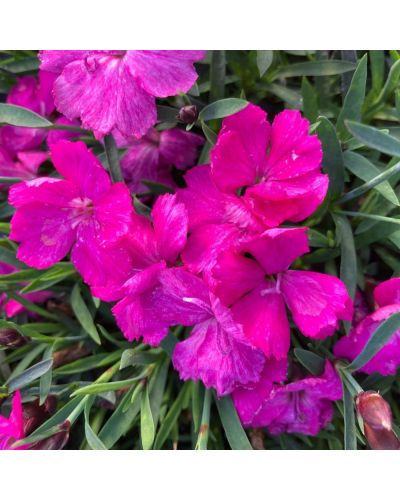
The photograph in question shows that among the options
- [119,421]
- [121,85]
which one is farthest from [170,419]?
[121,85]

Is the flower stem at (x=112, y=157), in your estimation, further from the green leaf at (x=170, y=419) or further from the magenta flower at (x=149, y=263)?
the green leaf at (x=170, y=419)

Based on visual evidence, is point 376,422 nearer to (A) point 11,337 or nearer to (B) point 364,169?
(B) point 364,169

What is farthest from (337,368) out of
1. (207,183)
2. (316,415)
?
(207,183)

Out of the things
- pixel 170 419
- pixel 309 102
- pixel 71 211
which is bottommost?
pixel 170 419

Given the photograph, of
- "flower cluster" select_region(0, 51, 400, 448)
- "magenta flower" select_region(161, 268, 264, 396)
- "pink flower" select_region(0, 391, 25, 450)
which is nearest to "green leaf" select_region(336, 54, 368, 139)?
"flower cluster" select_region(0, 51, 400, 448)

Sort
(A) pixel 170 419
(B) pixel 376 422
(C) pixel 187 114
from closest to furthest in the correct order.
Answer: (B) pixel 376 422 → (C) pixel 187 114 → (A) pixel 170 419

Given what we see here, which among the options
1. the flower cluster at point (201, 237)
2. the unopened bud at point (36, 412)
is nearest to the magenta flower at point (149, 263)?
the flower cluster at point (201, 237)
